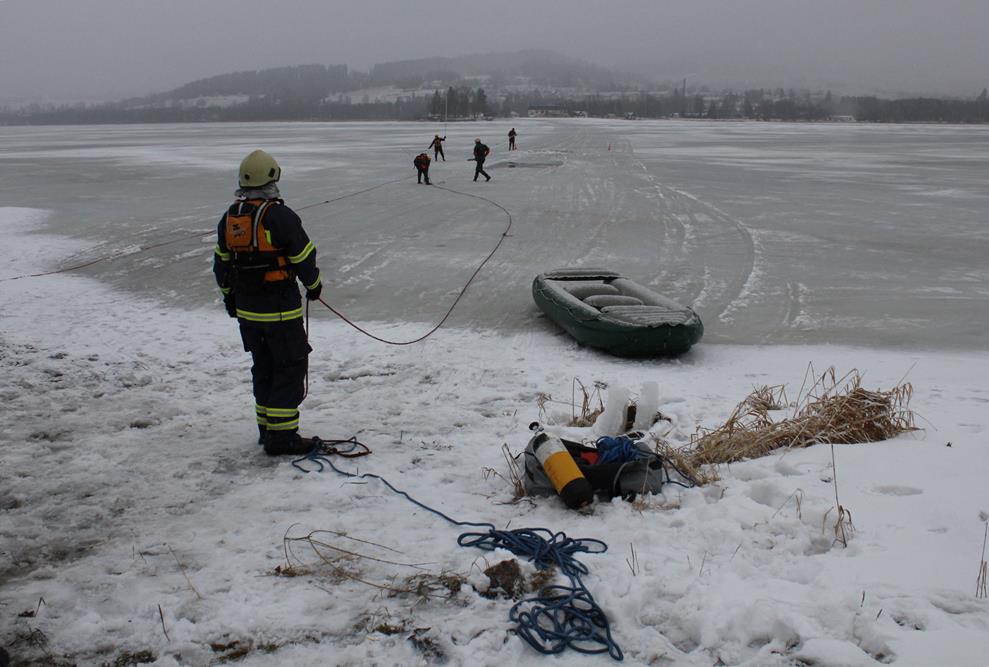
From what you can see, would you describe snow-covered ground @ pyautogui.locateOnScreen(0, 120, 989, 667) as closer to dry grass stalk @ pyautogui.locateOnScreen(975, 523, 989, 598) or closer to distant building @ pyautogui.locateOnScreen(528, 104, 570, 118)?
dry grass stalk @ pyautogui.locateOnScreen(975, 523, 989, 598)

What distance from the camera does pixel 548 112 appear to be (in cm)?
15138

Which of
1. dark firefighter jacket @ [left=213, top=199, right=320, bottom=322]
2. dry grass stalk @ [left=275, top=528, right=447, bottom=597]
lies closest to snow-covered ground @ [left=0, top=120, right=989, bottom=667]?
dry grass stalk @ [left=275, top=528, right=447, bottom=597]

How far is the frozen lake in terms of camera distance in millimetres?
8281

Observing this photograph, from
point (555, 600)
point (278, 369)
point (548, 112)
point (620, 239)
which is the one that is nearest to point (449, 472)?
point (278, 369)

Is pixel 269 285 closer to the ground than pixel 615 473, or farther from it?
farther from it

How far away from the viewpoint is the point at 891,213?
1515cm

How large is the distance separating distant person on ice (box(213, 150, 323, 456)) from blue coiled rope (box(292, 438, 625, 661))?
1221mm

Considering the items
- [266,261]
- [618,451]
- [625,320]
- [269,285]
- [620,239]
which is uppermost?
[266,261]

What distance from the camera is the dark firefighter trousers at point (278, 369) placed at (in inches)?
171

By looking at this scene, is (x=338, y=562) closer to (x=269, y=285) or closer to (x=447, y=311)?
(x=269, y=285)

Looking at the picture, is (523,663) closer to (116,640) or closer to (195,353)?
(116,640)

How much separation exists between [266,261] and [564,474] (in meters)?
2.06

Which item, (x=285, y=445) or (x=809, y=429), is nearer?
(x=285, y=445)

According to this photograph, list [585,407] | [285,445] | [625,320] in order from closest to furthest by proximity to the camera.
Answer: [285,445]
[585,407]
[625,320]
